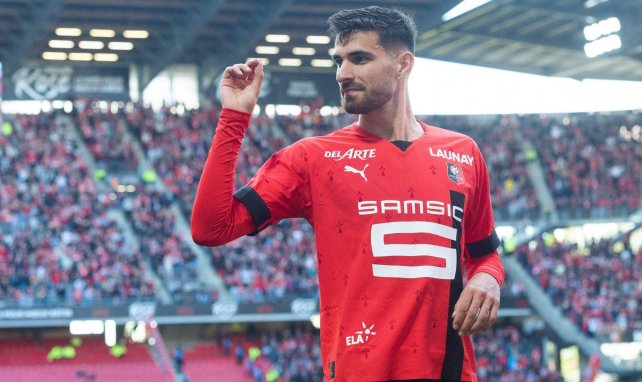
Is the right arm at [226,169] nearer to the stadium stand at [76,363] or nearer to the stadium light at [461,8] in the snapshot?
the stadium stand at [76,363]

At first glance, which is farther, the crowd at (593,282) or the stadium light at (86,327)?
the crowd at (593,282)

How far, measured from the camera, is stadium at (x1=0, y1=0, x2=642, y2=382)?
92.1ft

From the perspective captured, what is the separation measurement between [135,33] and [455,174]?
3237 centimetres

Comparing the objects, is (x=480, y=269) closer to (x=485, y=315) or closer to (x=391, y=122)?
(x=485, y=315)

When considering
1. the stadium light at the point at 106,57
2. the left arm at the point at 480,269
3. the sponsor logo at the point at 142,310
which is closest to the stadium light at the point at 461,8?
the stadium light at the point at 106,57

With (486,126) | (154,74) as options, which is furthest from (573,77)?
(154,74)

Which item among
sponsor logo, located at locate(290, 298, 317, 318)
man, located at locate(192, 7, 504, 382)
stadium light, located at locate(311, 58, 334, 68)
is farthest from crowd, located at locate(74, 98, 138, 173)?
man, located at locate(192, 7, 504, 382)

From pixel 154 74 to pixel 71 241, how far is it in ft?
31.7

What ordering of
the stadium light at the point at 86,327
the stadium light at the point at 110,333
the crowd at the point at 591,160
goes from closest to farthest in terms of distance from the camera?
the stadium light at the point at 86,327 → the stadium light at the point at 110,333 → the crowd at the point at 591,160

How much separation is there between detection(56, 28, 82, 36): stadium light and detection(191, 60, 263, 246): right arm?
104 ft

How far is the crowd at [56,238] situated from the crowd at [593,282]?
11.1 m

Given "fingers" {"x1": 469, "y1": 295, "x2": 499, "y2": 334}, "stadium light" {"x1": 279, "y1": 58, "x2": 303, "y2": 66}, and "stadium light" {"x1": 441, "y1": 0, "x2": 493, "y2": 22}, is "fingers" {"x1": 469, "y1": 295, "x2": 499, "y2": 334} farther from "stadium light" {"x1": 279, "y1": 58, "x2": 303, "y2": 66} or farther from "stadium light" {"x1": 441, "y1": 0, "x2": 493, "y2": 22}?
"stadium light" {"x1": 279, "y1": 58, "x2": 303, "y2": 66}

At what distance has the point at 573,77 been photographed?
40406 millimetres

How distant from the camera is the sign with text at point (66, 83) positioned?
35.5 metres
